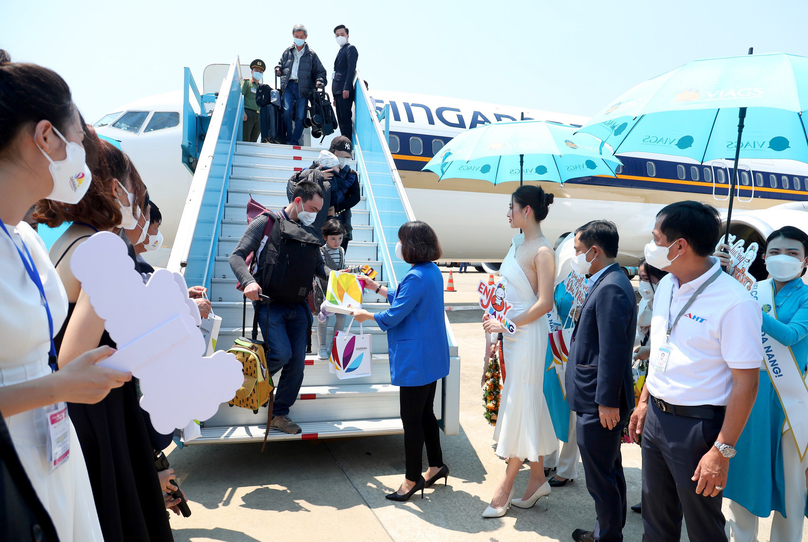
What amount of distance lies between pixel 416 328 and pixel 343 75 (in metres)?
5.92

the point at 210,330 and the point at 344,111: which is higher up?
the point at 344,111

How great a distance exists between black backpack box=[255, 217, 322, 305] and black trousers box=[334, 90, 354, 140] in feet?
16.0

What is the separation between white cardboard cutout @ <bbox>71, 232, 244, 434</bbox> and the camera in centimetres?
116

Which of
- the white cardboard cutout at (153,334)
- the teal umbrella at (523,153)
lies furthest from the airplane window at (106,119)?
the white cardboard cutout at (153,334)

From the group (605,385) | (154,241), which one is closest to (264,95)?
(154,241)

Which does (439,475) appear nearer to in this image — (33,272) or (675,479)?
(675,479)

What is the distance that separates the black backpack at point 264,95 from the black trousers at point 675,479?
737 cm

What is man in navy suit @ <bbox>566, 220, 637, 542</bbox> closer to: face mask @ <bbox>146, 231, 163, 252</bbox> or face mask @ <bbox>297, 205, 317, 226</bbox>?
face mask @ <bbox>297, 205, 317, 226</bbox>

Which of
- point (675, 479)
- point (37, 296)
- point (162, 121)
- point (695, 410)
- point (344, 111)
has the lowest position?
point (675, 479)

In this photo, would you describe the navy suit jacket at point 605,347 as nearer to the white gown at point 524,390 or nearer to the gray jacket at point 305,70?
the white gown at point 524,390

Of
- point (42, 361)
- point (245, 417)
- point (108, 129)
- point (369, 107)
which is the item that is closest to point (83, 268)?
point (42, 361)

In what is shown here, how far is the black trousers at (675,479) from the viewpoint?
2125 millimetres

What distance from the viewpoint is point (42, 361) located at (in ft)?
3.89

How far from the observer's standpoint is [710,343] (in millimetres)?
2109
